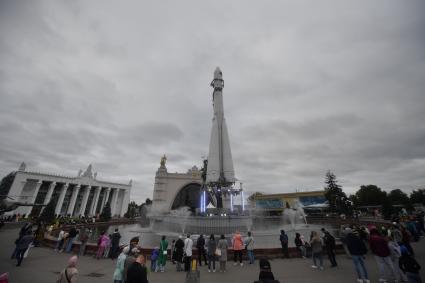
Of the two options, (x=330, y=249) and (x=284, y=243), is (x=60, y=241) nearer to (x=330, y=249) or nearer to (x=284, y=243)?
(x=284, y=243)

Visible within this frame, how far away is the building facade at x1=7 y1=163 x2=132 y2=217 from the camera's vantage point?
5653 centimetres

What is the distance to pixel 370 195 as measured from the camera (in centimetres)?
6662

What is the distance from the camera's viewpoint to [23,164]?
59.4 meters

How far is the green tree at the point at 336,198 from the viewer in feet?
147

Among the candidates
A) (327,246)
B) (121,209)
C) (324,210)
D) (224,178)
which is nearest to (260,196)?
(324,210)

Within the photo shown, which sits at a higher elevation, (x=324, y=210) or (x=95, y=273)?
(x=324, y=210)

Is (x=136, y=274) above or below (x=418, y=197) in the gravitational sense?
below

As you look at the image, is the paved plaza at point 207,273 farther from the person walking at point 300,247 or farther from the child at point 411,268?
the child at point 411,268

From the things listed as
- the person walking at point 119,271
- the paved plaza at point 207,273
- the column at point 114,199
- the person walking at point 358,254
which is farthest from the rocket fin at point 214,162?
the column at point 114,199

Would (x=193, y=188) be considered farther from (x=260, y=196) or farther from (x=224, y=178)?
(x=224, y=178)

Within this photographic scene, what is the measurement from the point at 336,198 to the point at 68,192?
271ft

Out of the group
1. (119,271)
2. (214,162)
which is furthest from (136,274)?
(214,162)

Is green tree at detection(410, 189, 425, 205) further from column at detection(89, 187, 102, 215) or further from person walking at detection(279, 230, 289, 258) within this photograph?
column at detection(89, 187, 102, 215)

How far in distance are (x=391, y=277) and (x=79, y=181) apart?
7950 cm
